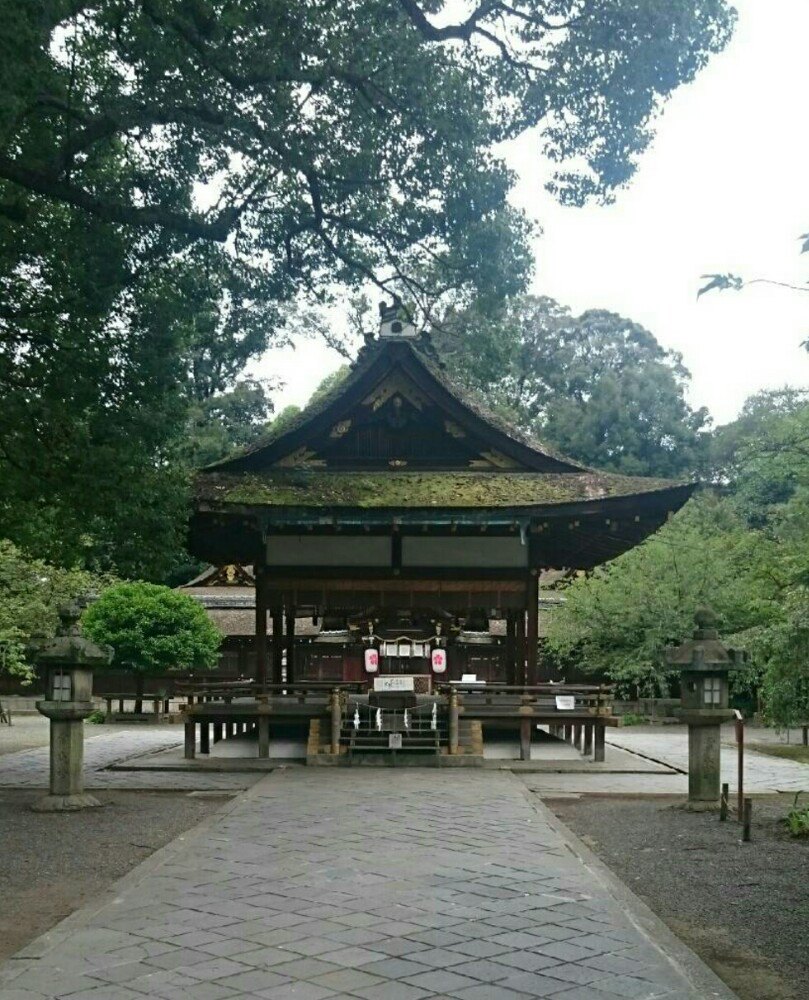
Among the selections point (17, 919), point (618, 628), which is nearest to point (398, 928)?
point (17, 919)

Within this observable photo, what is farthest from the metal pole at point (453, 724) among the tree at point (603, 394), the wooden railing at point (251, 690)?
the tree at point (603, 394)

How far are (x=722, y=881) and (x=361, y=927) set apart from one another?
3.28 metres

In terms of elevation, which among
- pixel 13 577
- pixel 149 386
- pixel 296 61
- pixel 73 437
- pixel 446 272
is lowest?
pixel 13 577

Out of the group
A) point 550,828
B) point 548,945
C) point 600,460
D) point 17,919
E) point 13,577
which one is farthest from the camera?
point 600,460

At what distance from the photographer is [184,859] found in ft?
27.6

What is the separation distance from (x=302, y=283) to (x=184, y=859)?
9.82 m

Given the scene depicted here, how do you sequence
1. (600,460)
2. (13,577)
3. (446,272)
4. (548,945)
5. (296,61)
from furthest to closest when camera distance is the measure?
(600,460) < (13,577) < (446,272) < (296,61) < (548,945)

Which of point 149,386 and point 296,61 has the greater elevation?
point 296,61

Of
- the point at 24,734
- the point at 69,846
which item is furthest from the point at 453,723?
the point at 24,734

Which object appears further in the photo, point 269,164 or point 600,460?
point 600,460

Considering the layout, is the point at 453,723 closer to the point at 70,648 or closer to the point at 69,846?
the point at 70,648

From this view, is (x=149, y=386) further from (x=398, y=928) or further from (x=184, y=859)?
(x=398, y=928)

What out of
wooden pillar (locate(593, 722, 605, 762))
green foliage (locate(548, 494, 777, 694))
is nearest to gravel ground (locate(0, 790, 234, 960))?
wooden pillar (locate(593, 722, 605, 762))

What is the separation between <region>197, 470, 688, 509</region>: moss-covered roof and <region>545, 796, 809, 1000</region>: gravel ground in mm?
5762
